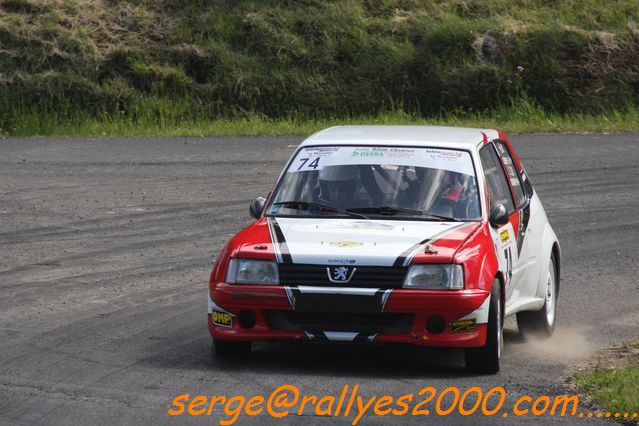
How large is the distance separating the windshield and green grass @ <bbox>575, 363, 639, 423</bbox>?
4.76 ft

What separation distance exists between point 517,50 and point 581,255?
14184 mm

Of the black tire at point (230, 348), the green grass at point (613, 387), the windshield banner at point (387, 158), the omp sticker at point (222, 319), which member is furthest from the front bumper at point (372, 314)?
the windshield banner at point (387, 158)

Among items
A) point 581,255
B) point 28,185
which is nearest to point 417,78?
point 28,185

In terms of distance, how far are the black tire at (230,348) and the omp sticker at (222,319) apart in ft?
0.55

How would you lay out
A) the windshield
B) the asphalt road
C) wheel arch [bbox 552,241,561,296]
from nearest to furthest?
the asphalt road
the windshield
wheel arch [bbox 552,241,561,296]

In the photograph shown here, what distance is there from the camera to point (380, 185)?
9.27 meters

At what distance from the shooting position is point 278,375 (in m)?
8.18

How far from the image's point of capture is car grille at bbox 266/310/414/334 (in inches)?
322

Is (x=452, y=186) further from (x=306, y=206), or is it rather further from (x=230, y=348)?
(x=230, y=348)

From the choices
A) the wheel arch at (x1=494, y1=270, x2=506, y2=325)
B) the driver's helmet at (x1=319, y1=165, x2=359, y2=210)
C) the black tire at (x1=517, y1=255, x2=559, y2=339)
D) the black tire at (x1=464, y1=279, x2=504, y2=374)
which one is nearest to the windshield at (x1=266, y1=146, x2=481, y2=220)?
the driver's helmet at (x1=319, y1=165, x2=359, y2=210)

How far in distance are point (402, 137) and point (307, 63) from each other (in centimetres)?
1889

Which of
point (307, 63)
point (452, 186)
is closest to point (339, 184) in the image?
point (452, 186)

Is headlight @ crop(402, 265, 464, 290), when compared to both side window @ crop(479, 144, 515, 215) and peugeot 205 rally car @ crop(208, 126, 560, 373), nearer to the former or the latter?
peugeot 205 rally car @ crop(208, 126, 560, 373)

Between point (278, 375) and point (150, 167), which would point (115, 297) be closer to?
point (278, 375)
